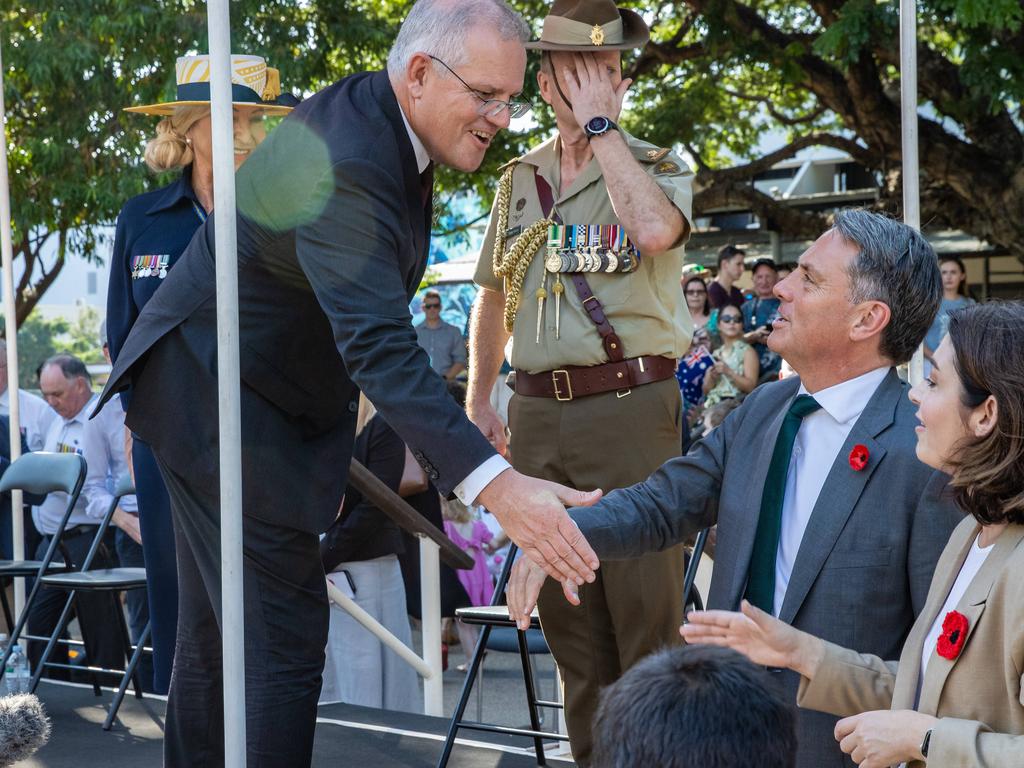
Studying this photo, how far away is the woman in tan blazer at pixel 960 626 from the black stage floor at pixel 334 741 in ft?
7.13

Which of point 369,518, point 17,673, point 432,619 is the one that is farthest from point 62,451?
point 432,619

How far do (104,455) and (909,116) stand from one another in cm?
464

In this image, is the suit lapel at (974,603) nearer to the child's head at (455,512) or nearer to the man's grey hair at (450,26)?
the man's grey hair at (450,26)

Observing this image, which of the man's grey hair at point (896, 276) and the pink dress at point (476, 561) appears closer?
the man's grey hair at point (896, 276)

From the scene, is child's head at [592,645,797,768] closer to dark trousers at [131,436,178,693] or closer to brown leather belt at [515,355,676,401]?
brown leather belt at [515,355,676,401]

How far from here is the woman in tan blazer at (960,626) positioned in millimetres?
2076

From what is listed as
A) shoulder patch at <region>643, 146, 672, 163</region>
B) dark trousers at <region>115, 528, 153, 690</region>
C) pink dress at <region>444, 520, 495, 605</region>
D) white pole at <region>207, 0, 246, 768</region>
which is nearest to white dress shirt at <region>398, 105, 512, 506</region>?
white pole at <region>207, 0, 246, 768</region>

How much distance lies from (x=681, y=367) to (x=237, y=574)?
264 inches

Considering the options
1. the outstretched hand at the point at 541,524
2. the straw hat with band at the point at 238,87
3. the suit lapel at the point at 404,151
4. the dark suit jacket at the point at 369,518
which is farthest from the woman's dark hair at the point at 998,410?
the dark suit jacket at the point at 369,518

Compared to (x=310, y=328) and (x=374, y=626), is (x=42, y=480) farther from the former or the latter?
(x=310, y=328)

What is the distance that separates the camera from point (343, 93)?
2.73 metres

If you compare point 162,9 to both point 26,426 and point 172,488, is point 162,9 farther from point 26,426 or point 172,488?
point 172,488

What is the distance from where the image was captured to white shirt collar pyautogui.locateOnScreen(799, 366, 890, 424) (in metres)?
2.79

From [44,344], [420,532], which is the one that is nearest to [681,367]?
[420,532]
